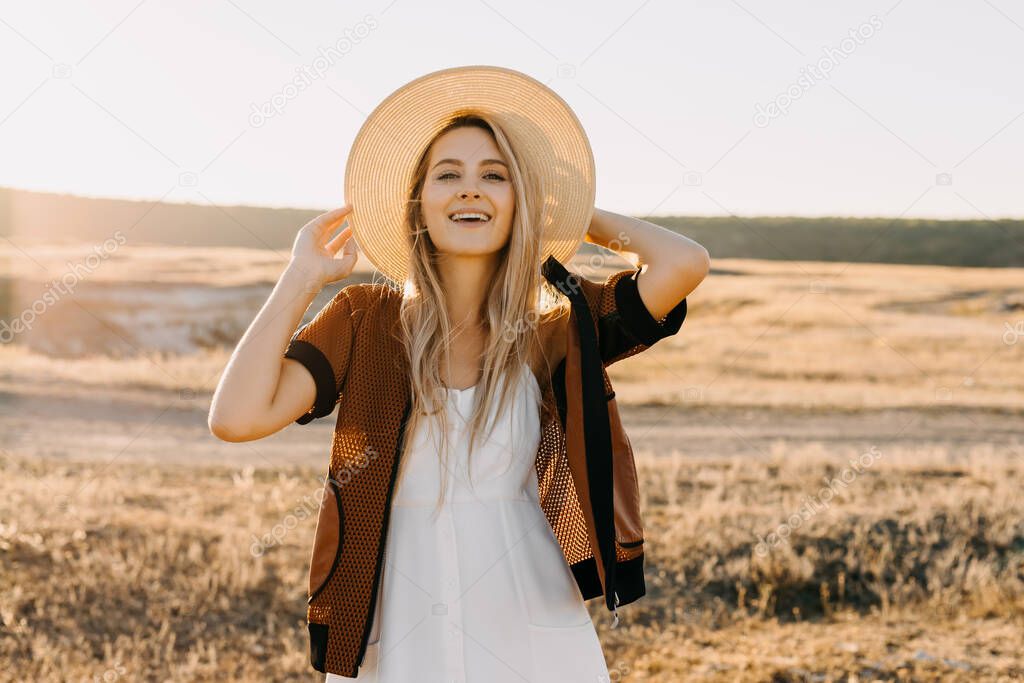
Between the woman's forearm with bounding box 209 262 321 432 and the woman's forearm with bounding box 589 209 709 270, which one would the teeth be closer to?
the woman's forearm with bounding box 589 209 709 270

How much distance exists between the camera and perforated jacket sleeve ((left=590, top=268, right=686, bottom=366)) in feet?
8.67

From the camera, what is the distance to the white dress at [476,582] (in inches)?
96.1

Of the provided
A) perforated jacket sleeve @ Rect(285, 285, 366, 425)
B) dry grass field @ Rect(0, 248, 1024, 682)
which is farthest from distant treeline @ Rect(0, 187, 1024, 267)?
perforated jacket sleeve @ Rect(285, 285, 366, 425)

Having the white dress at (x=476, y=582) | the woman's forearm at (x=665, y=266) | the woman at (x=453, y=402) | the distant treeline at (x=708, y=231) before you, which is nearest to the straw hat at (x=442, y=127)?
the woman at (x=453, y=402)

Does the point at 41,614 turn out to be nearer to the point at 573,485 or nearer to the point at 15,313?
the point at 573,485

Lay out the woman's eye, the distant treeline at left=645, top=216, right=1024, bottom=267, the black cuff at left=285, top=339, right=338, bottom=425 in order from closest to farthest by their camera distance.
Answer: the black cuff at left=285, top=339, right=338, bottom=425
the woman's eye
the distant treeline at left=645, top=216, right=1024, bottom=267

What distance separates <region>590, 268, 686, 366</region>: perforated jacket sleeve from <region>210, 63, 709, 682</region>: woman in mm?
38

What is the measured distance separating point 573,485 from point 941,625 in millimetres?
3803

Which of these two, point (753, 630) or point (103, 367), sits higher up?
point (103, 367)

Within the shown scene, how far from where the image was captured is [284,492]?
785cm

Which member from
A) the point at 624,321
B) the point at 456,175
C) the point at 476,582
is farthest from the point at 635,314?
the point at 476,582

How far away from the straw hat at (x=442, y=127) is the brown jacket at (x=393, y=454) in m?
0.36

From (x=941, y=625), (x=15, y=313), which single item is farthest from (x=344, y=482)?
(x=15, y=313)

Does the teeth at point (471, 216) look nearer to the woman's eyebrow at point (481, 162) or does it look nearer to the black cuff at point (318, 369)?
the woman's eyebrow at point (481, 162)
